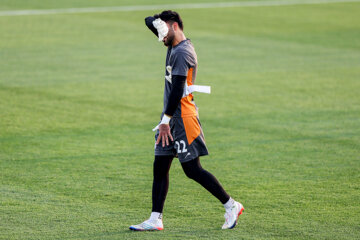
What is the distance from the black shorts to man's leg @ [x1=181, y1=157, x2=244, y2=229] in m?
0.08

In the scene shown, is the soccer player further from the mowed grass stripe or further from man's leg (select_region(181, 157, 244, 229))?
the mowed grass stripe

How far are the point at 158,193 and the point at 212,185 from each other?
540 millimetres

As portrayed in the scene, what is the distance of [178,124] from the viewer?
6289 millimetres

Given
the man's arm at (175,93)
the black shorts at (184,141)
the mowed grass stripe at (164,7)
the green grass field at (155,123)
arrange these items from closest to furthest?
the man's arm at (175,93)
the black shorts at (184,141)
the green grass field at (155,123)
the mowed grass stripe at (164,7)

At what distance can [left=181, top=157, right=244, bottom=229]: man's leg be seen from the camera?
20.7 feet

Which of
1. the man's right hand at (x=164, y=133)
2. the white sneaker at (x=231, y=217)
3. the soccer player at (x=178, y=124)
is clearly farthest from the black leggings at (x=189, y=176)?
the man's right hand at (x=164, y=133)

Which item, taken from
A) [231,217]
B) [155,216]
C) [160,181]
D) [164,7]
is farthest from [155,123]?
[164,7]

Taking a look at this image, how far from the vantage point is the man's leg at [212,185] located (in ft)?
20.7

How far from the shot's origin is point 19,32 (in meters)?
21.2

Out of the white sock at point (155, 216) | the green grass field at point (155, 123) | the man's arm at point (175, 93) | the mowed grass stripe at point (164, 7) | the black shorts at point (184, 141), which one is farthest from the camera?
the mowed grass stripe at point (164, 7)

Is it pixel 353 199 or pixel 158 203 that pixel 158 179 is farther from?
pixel 353 199

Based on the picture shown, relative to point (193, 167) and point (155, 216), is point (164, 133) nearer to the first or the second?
point (193, 167)

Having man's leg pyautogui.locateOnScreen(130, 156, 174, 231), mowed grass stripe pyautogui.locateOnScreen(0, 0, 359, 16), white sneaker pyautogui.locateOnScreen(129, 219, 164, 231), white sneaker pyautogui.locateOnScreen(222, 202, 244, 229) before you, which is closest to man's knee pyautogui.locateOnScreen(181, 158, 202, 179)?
man's leg pyautogui.locateOnScreen(130, 156, 174, 231)

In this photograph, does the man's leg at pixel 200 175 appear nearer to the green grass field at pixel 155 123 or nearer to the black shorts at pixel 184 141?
the black shorts at pixel 184 141
